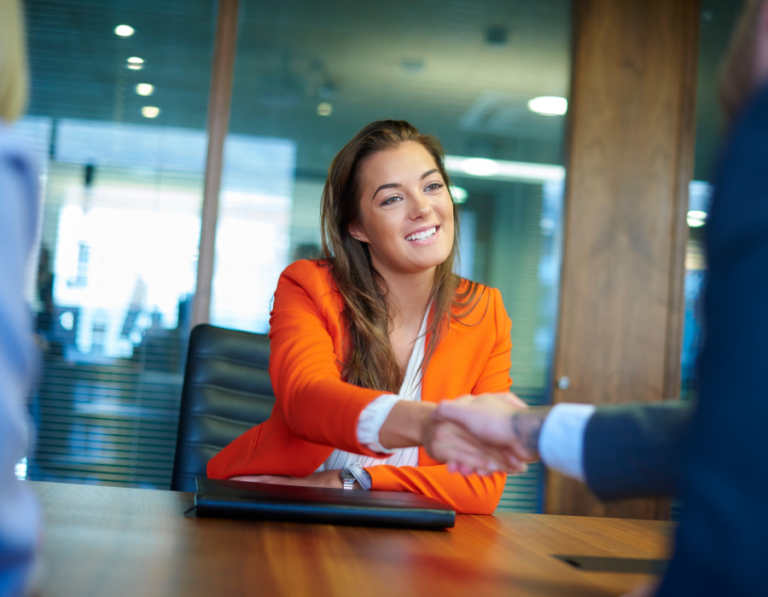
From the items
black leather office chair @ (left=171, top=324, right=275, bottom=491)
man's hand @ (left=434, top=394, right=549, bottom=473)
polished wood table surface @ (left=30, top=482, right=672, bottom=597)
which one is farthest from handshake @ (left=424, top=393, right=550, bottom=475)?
black leather office chair @ (left=171, top=324, right=275, bottom=491)

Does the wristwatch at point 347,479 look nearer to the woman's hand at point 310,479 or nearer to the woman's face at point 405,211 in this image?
the woman's hand at point 310,479

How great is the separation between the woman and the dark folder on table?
0.35 ft

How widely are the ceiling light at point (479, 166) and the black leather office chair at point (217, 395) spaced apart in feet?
5.33

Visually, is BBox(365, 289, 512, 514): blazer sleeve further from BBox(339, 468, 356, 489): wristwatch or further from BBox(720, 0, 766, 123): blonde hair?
BBox(720, 0, 766, 123): blonde hair

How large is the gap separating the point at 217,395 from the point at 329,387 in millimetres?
683

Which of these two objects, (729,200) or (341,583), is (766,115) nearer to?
(729,200)

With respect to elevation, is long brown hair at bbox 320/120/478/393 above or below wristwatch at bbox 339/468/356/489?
above

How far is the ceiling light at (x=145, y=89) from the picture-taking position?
2.99 m

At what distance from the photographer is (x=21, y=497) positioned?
487mm

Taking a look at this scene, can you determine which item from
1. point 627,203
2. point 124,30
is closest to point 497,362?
point 627,203

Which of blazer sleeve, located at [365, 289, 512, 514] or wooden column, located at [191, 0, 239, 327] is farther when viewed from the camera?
wooden column, located at [191, 0, 239, 327]

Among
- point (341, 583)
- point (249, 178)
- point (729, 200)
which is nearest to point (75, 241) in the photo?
point (249, 178)

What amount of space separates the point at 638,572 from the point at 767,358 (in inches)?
22.8

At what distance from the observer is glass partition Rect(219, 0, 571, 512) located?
9.95ft
